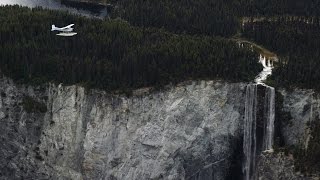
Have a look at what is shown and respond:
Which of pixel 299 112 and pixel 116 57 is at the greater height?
pixel 116 57

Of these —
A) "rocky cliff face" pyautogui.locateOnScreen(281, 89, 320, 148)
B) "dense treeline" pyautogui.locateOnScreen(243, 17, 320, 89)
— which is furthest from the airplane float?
"rocky cliff face" pyautogui.locateOnScreen(281, 89, 320, 148)

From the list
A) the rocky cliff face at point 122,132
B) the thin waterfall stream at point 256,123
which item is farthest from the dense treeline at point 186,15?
the rocky cliff face at point 122,132

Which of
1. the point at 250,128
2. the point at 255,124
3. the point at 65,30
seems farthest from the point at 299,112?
the point at 65,30

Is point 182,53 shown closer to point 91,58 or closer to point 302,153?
point 91,58

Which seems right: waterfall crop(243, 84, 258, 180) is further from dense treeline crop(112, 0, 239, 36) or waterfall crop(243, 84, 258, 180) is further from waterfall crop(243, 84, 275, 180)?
dense treeline crop(112, 0, 239, 36)

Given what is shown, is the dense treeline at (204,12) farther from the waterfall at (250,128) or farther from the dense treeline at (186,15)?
the waterfall at (250,128)

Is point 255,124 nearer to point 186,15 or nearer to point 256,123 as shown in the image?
point 256,123
